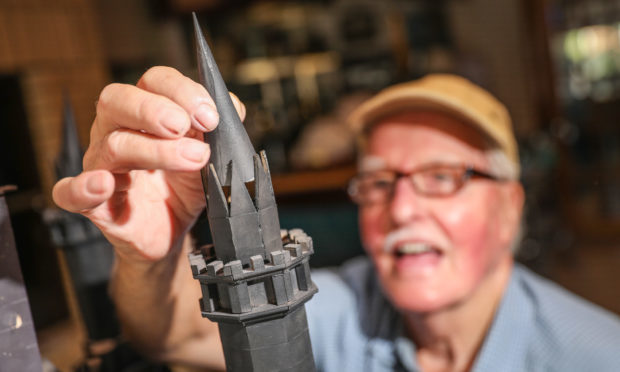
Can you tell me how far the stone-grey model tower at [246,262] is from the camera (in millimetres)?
279

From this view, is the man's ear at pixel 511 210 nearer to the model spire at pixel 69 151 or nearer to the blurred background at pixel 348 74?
the blurred background at pixel 348 74

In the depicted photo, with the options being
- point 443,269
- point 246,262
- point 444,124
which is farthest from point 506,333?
point 246,262

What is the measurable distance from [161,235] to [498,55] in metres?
5.50

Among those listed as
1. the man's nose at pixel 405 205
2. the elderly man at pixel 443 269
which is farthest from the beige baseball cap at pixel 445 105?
the man's nose at pixel 405 205

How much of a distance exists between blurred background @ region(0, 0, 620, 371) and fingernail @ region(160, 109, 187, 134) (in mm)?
1129

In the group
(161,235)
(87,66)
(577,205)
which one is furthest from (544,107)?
(161,235)

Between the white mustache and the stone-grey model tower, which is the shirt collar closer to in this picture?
the white mustache

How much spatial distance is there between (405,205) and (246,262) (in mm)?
729

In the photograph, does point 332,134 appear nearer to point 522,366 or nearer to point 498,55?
point 498,55

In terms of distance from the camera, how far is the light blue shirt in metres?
0.86

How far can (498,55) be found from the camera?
532 cm

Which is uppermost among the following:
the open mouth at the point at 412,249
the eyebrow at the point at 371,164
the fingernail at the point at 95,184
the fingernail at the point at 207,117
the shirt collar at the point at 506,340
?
the fingernail at the point at 207,117

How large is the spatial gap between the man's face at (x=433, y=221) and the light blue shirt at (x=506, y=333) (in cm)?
9

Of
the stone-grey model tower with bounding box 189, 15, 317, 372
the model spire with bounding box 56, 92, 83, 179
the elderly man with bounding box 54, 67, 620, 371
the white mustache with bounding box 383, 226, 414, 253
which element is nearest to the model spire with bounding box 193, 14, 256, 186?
the stone-grey model tower with bounding box 189, 15, 317, 372
